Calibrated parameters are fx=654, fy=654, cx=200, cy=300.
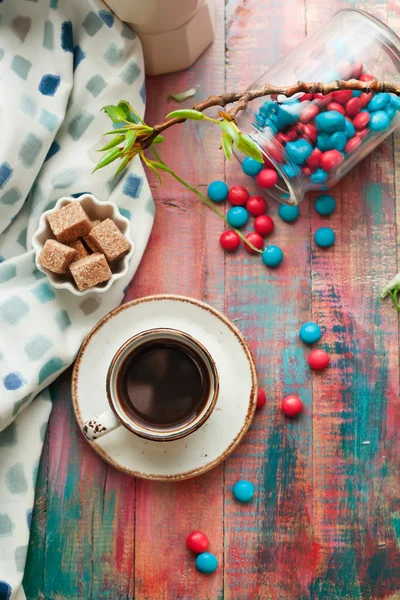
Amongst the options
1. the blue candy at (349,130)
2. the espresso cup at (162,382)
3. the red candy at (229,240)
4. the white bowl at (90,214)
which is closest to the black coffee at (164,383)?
the espresso cup at (162,382)

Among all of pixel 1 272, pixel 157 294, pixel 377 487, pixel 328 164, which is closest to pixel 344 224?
pixel 328 164

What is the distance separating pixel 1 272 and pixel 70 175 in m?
0.21

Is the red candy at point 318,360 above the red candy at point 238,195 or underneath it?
underneath

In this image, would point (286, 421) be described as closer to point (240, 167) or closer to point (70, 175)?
point (240, 167)

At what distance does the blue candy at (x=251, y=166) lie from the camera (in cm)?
119

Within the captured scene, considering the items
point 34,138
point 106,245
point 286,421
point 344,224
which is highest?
point 34,138

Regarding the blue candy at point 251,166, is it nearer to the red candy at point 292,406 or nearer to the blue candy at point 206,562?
the red candy at point 292,406

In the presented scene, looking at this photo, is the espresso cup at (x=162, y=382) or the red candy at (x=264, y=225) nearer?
the espresso cup at (x=162, y=382)

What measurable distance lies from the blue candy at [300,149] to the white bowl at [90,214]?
1.00ft

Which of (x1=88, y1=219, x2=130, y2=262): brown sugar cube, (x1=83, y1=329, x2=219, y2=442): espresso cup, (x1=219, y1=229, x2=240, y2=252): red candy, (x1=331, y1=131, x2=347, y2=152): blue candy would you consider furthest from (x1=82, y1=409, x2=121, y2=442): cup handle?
(x1=331, y1=131, x2=347, y2=152): blue candy

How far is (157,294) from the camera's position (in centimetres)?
113

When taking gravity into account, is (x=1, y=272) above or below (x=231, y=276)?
above

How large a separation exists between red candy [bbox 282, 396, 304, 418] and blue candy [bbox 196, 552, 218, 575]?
11.3 inches

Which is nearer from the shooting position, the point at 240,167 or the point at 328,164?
the point at 328,164
